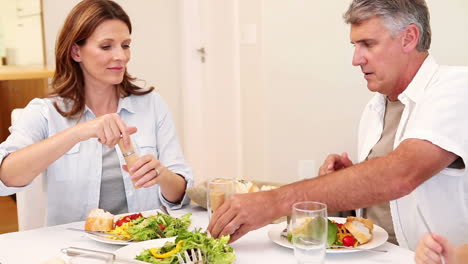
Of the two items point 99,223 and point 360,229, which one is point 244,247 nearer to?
point 360,229

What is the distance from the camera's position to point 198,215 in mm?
1927

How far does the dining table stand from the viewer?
1.50m

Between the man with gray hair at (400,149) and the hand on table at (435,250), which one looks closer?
the hand on table at (435,250)

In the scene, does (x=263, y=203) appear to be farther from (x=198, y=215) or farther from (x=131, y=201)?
(x=131, y=201)

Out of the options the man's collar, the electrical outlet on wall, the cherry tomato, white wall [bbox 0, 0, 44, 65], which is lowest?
the electrical outlet on wall

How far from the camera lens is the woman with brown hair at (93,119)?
2.20 meters

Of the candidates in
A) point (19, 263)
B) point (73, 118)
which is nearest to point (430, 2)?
point (73, 118)

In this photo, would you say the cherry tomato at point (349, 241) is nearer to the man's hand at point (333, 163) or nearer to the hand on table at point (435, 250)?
the hand on table at point (435, 250)

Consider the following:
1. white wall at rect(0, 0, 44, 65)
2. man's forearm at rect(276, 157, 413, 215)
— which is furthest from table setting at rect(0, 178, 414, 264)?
white wall at rect(0, 0, 44, 65)

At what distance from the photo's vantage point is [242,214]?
1.56 metres

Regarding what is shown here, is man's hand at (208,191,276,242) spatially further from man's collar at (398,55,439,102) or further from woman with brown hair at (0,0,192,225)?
man's collar at (398,55,439,102)

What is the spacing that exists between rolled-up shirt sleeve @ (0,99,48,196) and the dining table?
339 millimetres

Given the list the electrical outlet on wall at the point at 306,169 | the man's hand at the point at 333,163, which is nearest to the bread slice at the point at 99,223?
the man's hand at the point at 333,163

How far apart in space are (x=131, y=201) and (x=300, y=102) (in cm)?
199
